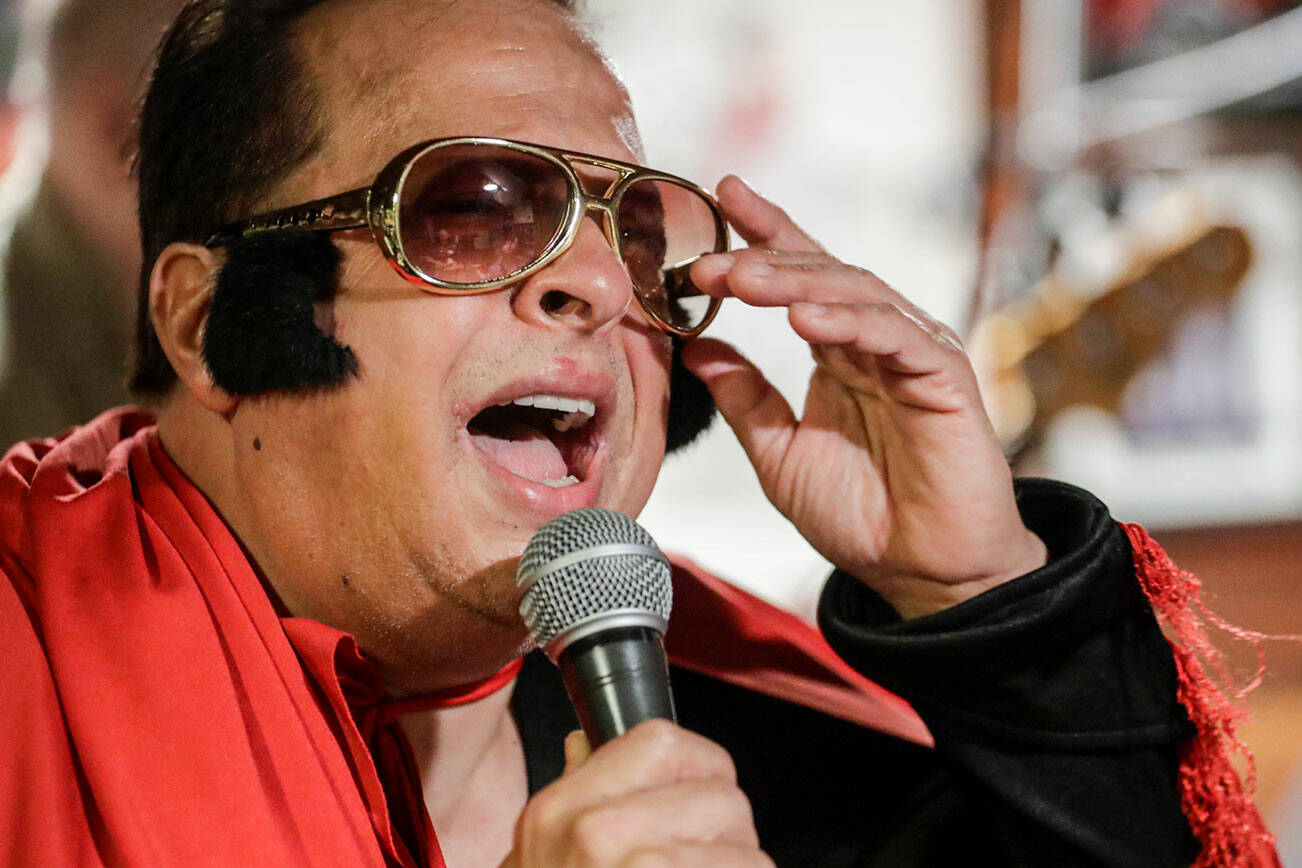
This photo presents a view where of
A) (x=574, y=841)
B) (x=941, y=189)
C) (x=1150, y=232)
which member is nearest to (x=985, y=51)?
(x=941, y=189)

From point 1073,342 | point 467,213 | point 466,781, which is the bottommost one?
point 466,781

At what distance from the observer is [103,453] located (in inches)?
65.0

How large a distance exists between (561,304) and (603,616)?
0.48 m

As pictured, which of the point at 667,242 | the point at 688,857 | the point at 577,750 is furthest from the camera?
the point at 667,242

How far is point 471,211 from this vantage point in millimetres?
1318

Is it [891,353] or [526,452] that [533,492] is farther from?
[891,353]

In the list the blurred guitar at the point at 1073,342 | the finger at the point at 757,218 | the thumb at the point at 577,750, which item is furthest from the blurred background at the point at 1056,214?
the thumb at the point at 577,750

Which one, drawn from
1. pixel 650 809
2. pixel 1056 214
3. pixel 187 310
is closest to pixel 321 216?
pixel 187 310

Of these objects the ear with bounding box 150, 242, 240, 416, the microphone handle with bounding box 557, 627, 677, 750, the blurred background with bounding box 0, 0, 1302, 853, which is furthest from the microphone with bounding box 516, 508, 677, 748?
the blurred background with bounding box 0, 0, 1302, 853

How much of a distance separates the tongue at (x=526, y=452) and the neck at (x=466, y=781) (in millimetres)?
357

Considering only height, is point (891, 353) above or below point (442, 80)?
below

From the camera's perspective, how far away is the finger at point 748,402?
5.64 ft

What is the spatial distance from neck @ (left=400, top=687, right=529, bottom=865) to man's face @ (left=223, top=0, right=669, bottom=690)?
123 millimetres

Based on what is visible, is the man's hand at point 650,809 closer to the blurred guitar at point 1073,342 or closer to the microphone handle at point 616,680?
the microphone handle at point 616,680
